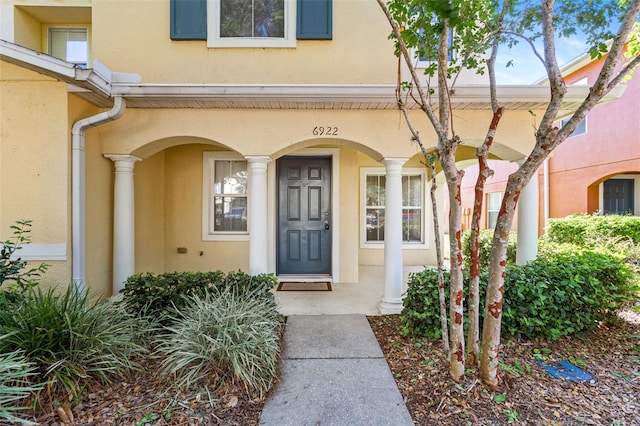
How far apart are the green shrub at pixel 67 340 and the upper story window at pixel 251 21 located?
360cm

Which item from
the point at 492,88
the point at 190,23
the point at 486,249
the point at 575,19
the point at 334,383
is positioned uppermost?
the point at 190,23

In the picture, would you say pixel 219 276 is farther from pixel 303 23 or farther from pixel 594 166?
pixel 594 166

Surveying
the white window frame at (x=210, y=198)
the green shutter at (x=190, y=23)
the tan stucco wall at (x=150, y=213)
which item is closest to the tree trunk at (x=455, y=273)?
the green shutter at (x=190, y=23)

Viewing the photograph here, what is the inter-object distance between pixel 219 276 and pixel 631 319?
519cm

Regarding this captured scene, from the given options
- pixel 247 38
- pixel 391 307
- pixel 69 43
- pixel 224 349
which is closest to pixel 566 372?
pixel 391 307

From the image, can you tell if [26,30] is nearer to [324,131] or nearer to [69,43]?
[69,43]

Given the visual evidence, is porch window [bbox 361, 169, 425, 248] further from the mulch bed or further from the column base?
the mulch bed

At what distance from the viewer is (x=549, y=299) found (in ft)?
10.8

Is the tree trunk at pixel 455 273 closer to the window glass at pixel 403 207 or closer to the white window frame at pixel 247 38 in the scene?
the white window frame at pixel 247 38

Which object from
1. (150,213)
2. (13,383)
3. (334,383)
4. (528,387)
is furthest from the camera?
(150,213)

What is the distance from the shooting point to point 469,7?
2.67 meters

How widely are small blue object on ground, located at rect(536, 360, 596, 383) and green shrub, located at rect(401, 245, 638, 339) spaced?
0.33m

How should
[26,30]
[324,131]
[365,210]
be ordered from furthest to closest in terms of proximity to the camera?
[365,210] < [26,30] < [324,131]

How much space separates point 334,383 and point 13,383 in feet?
7.96
